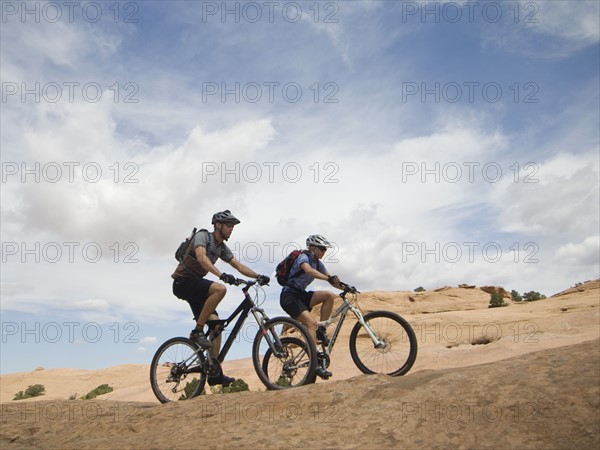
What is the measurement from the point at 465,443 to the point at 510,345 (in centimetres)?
1581

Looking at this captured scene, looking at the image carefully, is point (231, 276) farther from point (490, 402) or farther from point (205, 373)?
point (490, 402)

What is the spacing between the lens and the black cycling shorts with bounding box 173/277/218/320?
7.02 metres

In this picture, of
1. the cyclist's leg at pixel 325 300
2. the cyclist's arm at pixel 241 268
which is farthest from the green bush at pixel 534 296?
the cyclist's arm at pixel 241 268

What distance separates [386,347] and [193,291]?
2.72 meters

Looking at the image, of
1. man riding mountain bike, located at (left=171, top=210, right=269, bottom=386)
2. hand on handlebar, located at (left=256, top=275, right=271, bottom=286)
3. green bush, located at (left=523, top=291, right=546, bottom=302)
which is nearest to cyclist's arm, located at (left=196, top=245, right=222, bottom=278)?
man riding mountain bike, located at (left=171, top=210, right=269, bottom=386)

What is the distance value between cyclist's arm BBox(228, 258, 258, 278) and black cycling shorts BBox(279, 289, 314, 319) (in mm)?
612

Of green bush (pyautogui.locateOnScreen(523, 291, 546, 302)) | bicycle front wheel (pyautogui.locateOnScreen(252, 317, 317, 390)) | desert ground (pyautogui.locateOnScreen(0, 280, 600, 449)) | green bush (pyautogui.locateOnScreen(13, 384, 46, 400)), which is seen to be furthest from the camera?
green bush (pyautogui.locateOnScreen(523, 291, 546, 302))

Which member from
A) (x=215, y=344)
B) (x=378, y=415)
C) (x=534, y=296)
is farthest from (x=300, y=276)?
(x=534, y=296)

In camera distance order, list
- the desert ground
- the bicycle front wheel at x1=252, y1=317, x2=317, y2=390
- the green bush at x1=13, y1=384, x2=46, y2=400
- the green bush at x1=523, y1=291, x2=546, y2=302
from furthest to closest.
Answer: the green bush at x1=523, y1=291, x2=546, y2=302, the green bush at x1=13, y1=384, x2=46, y2=400, the bicycle front wheel at x1=252, y1=317, x2=317, y2=390, the desert ground

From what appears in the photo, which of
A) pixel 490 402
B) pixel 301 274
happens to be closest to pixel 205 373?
pixel 301 274

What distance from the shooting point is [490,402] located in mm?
4184

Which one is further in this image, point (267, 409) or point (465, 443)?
point (267, 409)

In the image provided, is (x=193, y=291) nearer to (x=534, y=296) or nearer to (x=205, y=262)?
(x=205, y=262)

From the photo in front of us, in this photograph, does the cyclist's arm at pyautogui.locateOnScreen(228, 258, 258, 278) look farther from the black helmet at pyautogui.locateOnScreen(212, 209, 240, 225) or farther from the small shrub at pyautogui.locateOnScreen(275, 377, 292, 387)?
the small shrub at pyautogui.locateOnScreen(275, 377, 292, 387)
